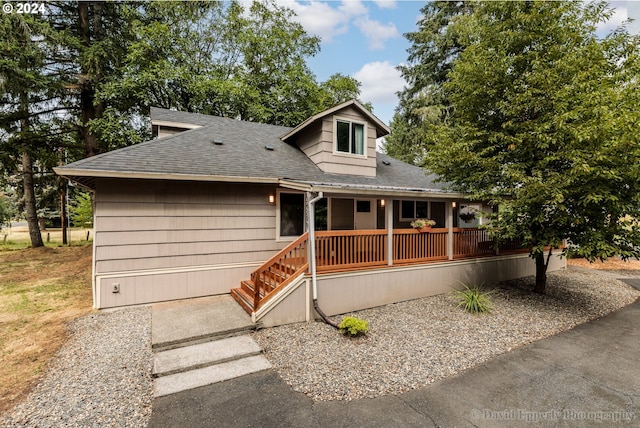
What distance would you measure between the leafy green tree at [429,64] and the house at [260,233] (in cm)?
1097

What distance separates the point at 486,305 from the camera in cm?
644

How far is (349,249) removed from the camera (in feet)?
21.0

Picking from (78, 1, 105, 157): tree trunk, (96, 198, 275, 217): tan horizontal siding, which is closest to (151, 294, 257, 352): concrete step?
(96, 198, 275, 217): tan horizontal siding

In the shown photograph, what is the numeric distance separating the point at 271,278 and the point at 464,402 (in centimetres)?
438

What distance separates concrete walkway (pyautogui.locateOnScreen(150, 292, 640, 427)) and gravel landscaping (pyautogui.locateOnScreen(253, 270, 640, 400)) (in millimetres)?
232

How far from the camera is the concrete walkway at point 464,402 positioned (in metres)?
3.07

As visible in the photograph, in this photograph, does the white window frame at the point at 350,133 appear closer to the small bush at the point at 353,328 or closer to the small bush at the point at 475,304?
the small bush at the point at 475,304

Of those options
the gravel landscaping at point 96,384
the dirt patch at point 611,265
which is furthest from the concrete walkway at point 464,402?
the dirt patch at point 611,265

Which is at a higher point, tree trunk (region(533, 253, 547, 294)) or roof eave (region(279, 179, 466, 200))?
roof eave (region(279, 179, 466, 200))

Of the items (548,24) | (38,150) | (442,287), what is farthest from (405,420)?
(38,150)

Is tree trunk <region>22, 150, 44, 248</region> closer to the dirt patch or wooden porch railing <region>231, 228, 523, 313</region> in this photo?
wooden porch railing <region>231, 228, 523, 313</region>

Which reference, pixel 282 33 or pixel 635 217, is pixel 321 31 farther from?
pixel 635 217

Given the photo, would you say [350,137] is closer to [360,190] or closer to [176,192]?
[360,190]

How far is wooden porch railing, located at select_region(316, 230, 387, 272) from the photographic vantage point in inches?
243
